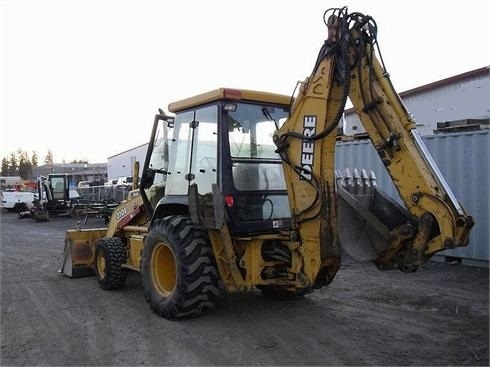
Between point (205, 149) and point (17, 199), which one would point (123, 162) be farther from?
point (205, 149)

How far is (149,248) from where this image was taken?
6.52 meters

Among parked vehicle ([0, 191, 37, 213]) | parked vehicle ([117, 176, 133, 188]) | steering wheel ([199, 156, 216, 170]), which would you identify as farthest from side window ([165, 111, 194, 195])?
parked vehicle ([0, 191, 37, 213])

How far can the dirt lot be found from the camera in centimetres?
486

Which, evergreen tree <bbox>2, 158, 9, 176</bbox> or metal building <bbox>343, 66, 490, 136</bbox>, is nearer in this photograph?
metal building <bbox>343, 66, 490, 136</bbox>

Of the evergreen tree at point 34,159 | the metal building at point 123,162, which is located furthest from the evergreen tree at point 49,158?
the metal building at point 123,162

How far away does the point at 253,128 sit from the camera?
20.6ft

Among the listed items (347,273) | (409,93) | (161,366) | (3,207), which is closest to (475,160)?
(347,273)

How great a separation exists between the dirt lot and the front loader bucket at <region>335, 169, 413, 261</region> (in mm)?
967

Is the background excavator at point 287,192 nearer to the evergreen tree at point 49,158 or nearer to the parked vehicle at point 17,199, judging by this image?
the parked vehicle at point 17,199

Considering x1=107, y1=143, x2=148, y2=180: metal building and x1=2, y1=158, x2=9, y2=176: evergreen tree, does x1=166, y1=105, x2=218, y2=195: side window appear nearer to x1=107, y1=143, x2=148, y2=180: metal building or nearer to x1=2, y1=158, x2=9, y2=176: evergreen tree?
x1=107, y1=143, x2=148, y2=180: metal building

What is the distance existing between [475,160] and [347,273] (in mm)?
3016

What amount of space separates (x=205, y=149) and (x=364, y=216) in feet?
7.06

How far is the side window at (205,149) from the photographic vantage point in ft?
19.8

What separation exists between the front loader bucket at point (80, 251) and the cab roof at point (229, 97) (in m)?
3.29
